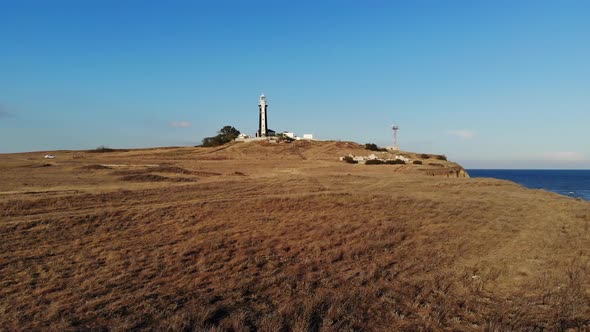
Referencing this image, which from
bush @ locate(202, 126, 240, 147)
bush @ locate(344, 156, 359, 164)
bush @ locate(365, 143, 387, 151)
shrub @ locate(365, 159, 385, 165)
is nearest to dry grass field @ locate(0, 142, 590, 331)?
shrub @ locate(365, 159, 385, 165)

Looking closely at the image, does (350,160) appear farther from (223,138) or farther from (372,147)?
(223,138)

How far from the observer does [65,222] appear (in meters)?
13.4

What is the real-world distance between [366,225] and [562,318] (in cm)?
775

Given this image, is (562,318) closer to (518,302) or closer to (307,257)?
(518,302)

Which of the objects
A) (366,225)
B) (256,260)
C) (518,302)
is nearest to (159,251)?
(256,260)

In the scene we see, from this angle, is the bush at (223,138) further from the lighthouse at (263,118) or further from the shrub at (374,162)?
the shrub at (374,162)

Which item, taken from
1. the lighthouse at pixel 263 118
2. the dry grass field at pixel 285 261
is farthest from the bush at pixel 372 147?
the dry grass field at pixel 285 261

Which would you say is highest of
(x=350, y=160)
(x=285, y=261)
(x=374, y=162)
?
(x=350, y=160)

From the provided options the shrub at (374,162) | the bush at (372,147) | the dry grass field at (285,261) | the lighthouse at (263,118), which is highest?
the lighthouse at (263,118)

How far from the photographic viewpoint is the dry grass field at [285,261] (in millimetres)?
7301

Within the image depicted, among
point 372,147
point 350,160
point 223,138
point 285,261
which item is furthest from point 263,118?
point 285,261

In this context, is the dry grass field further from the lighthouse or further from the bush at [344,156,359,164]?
the lighthouse

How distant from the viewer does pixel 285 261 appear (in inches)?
426

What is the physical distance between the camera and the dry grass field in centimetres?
730
